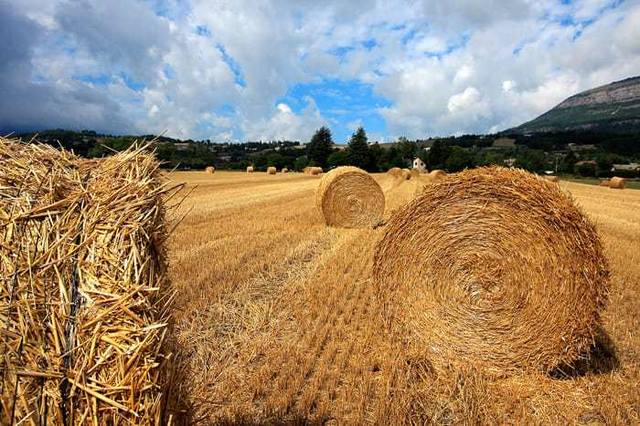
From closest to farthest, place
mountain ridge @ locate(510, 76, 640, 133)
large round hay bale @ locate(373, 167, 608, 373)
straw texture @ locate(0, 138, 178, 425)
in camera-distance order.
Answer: straw texture @ locate(0, 138, 178, 425)
large round hay bale @ locate(373, 167, 608, 373)
mountain ridge @ locate(510, 76, 640, 133)

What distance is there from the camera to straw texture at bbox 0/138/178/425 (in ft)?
6.22

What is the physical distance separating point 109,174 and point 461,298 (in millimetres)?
3859

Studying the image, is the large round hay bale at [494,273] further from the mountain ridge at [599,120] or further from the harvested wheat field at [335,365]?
the mountain ridge at [599,120]

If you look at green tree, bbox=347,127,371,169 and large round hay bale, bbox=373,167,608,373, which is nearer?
large round hay bale, bbox=373,167,608,373

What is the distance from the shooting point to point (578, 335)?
4262 millimetres

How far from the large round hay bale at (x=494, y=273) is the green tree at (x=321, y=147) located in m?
A: 71.7

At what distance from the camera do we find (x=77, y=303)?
79.1 inches

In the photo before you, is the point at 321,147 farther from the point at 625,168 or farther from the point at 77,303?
the point at 77,303

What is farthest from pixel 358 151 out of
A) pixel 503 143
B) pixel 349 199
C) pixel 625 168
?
pixel 349 199

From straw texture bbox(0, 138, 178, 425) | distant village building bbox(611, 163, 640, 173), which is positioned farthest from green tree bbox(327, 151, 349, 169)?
straw texture bbox(0, 138, 178, 425)

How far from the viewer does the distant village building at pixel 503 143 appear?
3618 inches

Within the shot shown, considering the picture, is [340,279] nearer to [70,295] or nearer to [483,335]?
[483,335]

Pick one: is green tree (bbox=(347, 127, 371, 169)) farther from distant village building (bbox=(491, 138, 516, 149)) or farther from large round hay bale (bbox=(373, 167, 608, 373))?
large round hay bale (bbox=(373, 167, 608, 373))

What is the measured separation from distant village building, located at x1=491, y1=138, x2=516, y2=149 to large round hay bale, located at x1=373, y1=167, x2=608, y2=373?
93.3 m
